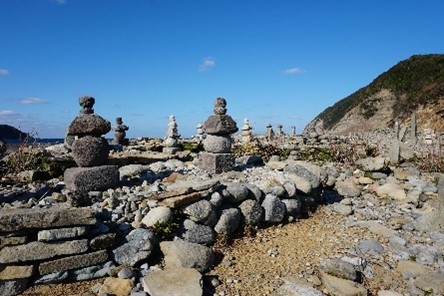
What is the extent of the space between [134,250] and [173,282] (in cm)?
89

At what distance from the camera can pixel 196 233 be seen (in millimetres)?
5914

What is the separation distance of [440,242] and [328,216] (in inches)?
83.5

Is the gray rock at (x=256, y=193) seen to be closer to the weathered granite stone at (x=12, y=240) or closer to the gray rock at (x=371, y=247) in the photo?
the gray rock at (x=371, y=247)

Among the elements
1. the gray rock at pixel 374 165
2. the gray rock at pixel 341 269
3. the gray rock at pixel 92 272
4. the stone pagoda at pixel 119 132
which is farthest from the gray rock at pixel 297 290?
the stone pagoda at pixel 119 132

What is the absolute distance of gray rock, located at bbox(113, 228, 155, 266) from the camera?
16.6ft

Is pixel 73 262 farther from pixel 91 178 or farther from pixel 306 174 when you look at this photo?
pixel 306 174

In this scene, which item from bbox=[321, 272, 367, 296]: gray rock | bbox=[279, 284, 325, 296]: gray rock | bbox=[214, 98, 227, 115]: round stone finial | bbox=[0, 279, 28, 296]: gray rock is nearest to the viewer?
bbox=[0, 279, 28, 296]: gray rock

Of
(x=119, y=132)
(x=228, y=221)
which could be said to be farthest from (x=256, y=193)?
(x=119, y=132)

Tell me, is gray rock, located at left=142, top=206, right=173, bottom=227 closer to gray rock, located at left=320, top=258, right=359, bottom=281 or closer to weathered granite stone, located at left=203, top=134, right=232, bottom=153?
gray rock, located at left=320, top=258, right=359, bottom=281

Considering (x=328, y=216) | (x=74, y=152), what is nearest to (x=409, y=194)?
(x=328, y=216)

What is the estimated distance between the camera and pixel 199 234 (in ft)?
19.5

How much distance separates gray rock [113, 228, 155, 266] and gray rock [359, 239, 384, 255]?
361 cm

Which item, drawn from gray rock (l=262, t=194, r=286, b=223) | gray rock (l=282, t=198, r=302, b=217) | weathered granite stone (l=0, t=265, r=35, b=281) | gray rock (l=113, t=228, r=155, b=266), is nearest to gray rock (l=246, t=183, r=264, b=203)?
gray rock (l=262, t=194, r=286, b=223)

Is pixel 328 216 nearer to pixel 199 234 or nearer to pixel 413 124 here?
pixel 199 234
